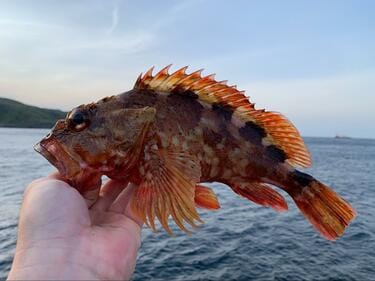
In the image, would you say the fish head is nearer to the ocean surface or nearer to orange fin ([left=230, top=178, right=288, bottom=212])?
orange fin ([left=230, top=178, right=288, bottom=212])

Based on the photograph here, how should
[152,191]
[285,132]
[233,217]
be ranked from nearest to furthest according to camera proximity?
[152,191] < [285,132] < [233,217]

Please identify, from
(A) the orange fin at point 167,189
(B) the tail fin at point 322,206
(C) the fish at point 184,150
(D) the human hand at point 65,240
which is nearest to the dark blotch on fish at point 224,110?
(C) the fish at point 184,150

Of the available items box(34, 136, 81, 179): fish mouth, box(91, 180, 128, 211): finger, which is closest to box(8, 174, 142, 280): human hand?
box(34, 136, 81, 179): fish mouth

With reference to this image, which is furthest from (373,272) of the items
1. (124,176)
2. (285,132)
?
(124,176)

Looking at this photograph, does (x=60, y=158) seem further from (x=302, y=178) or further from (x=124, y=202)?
(x=302, y=178)

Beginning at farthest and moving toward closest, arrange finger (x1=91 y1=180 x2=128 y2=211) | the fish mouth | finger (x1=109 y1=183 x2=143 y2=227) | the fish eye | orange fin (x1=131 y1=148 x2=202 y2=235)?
finger (x1=91 y1=180 x2=128 y2=211)
finger (x1=109 y1=183 x2=143 y2=227)
the fish eye
the fish mouth
orange fin (x1=131 y1=148 x2=202 y2=235)

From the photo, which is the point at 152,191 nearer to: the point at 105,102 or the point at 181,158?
the point at 181,158
